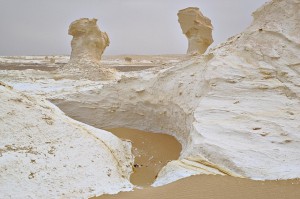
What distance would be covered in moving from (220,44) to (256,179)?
336cm

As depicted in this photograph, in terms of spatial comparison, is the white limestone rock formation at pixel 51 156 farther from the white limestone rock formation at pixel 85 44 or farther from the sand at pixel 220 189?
the white limestone rock formation at pixel 85 44

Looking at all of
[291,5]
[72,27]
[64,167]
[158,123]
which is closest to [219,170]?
[64,167]

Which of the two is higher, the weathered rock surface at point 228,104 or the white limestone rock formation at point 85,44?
the white limestone rock formation at point 85,44

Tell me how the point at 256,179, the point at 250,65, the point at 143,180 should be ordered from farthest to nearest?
1. the point at 250,65
2. the point at 143,180
3. the point at 256,179

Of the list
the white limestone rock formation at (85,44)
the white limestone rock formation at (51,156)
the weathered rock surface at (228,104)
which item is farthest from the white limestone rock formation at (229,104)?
the white limestone rock formation at (85,44)

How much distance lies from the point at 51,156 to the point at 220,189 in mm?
1866

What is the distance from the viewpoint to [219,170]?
11.3 feet

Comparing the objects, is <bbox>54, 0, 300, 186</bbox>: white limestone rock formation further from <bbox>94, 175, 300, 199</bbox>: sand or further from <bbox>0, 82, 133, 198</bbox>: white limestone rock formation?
<bbox>0, 82, 133, 198</bbox>: white limestone rock formation

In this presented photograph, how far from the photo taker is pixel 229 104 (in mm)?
4527

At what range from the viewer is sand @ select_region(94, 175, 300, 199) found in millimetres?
2982

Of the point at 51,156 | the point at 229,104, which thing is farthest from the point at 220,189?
the point at 51,156

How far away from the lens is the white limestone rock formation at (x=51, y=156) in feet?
10.5

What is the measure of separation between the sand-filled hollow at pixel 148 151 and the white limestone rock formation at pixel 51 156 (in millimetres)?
195

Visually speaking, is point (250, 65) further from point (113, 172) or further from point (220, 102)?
point (113, 172)
